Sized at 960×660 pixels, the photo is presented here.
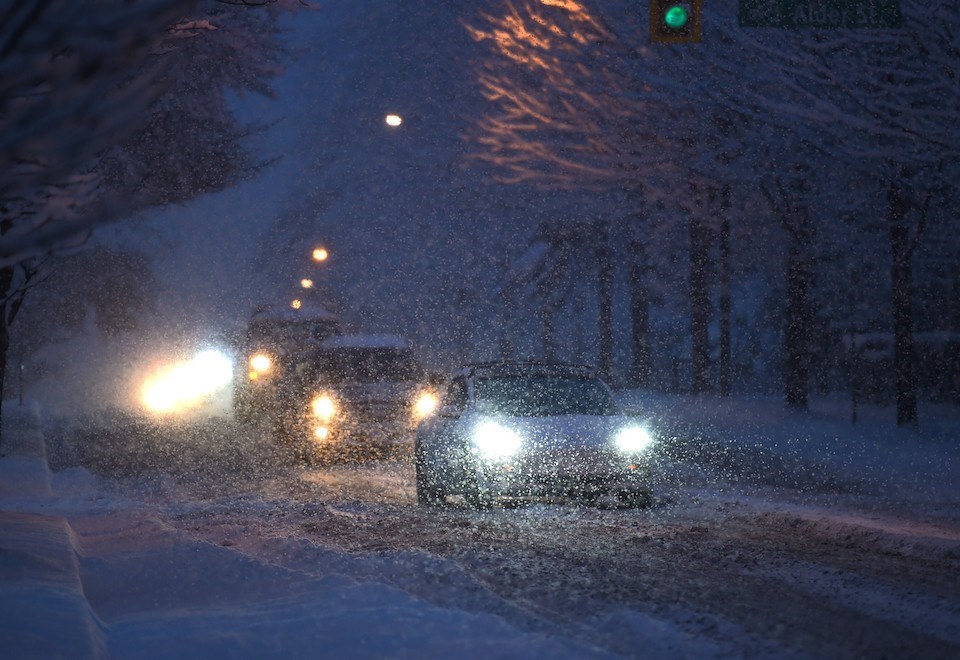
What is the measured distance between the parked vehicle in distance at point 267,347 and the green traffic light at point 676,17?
954 cm

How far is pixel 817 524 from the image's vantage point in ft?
35.7

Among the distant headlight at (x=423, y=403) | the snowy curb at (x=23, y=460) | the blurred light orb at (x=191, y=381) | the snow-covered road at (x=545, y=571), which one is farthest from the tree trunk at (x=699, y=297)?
the snow-covered road at (x=545, y=571)

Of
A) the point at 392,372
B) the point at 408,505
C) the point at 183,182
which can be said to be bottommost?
the point at 408,505

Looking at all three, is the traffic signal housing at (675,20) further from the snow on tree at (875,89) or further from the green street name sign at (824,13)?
the snow on tree at (875,89)

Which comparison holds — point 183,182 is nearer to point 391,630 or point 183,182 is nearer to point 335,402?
point 335,402

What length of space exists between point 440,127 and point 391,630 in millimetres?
40320

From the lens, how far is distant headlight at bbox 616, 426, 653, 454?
12195 millimetres

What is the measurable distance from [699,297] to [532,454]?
21.5 m

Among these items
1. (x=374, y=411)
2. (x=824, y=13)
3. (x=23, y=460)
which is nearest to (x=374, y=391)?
(x=374, y=411)

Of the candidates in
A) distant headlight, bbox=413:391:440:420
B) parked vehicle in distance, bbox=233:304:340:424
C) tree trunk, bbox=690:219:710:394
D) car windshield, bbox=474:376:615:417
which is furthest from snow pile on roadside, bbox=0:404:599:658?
tree trunk, bbox=690:219:710:394

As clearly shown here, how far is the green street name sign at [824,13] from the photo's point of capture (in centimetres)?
1277

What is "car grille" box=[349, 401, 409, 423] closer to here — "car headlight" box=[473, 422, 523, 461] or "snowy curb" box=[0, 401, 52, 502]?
"snowy curb" box=[0, 401, 52, 502]

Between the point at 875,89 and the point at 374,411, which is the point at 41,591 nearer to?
the point at 374,411

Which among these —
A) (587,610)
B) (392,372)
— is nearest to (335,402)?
(392,372)
